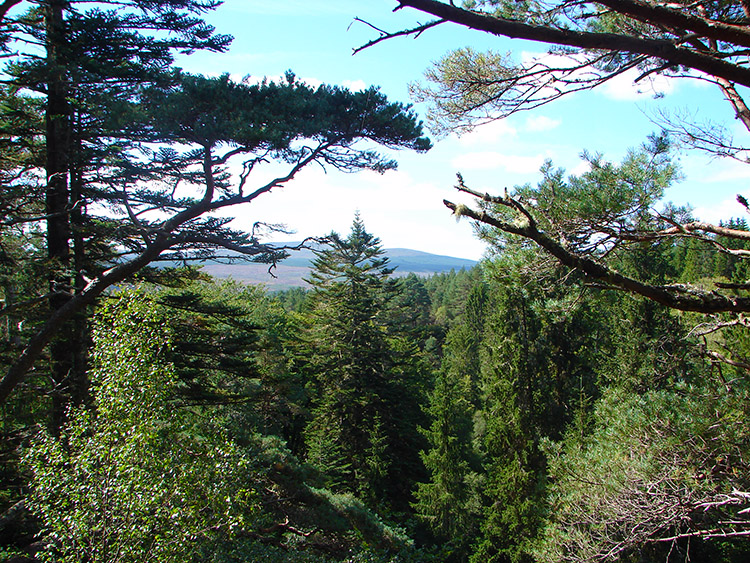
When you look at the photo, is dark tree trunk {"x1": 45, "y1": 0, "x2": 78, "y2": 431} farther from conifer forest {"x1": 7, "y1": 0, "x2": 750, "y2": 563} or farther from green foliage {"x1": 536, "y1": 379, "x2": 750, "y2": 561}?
green foliage {"x1": 536, "y1": 379, "x2": 750, "y2": 561}

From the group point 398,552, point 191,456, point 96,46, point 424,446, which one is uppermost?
point 96,46

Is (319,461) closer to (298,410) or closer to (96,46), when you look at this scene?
(298,410)

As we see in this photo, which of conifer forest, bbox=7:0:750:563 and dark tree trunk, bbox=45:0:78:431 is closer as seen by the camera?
conifer forest, bbox=7:0:750:563

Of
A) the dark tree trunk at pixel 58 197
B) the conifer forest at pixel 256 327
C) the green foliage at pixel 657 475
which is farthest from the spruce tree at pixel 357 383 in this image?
the dark tree trunk at pixel 58 197

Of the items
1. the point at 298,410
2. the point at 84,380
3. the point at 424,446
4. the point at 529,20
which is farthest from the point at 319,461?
the point at 529,20

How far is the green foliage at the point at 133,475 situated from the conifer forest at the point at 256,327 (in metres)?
0.03

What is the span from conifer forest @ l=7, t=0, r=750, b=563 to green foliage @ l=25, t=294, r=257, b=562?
3 centimetres

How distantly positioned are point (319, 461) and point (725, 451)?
45.9 feet

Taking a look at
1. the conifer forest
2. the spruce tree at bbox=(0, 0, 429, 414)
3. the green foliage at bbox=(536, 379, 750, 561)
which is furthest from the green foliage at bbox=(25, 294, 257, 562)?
the green foliage at bbox=(536, 379, 750, 561)

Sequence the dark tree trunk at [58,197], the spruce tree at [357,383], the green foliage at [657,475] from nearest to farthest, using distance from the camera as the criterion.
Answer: the green foliage at [657,475]
the dark tree trunk at [58,197]
the spruce tree at [357,383]

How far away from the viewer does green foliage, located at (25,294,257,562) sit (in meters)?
4.67

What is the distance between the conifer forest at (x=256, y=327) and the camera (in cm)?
467

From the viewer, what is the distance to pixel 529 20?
4250mm

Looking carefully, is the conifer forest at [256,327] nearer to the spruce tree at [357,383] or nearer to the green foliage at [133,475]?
the green foliage at [133,475]
